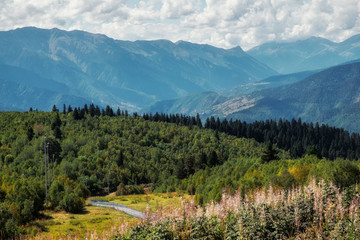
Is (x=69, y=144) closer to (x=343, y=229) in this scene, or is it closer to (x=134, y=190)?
(x=134, y=190)

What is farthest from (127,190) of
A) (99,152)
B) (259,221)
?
(259,221)

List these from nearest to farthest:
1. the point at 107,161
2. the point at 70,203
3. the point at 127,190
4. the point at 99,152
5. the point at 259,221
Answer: the point at 259,221 → the point at 70,203 → the point at 127,190 → the point at 107,161 → the point at 99,152

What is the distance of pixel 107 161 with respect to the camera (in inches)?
4781

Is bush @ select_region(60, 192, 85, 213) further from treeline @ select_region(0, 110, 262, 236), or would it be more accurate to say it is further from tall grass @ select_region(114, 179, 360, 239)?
tall grass @ select_region(114, 179, 360, 239)

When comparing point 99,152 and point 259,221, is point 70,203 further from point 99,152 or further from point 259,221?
point 99,152

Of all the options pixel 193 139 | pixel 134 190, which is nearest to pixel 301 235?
pixel 134 190

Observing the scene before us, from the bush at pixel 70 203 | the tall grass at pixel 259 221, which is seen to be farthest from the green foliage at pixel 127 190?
the tall grass at pixel 259 221

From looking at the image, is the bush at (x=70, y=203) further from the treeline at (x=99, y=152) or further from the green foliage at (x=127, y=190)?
the green foliage at (x=127, y=190)

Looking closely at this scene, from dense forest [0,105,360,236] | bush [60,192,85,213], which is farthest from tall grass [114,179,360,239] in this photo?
bush [60,192,85,213]

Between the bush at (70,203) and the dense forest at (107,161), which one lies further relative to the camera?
the dense forest at (107,161)

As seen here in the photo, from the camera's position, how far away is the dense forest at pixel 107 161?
61.2m

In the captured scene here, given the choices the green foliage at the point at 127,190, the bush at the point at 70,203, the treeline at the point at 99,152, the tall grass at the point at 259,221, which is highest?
the treeline at the point at 99,152

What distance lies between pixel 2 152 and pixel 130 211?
7482 cm

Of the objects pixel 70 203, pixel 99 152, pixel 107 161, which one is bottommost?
pixel 70 203
